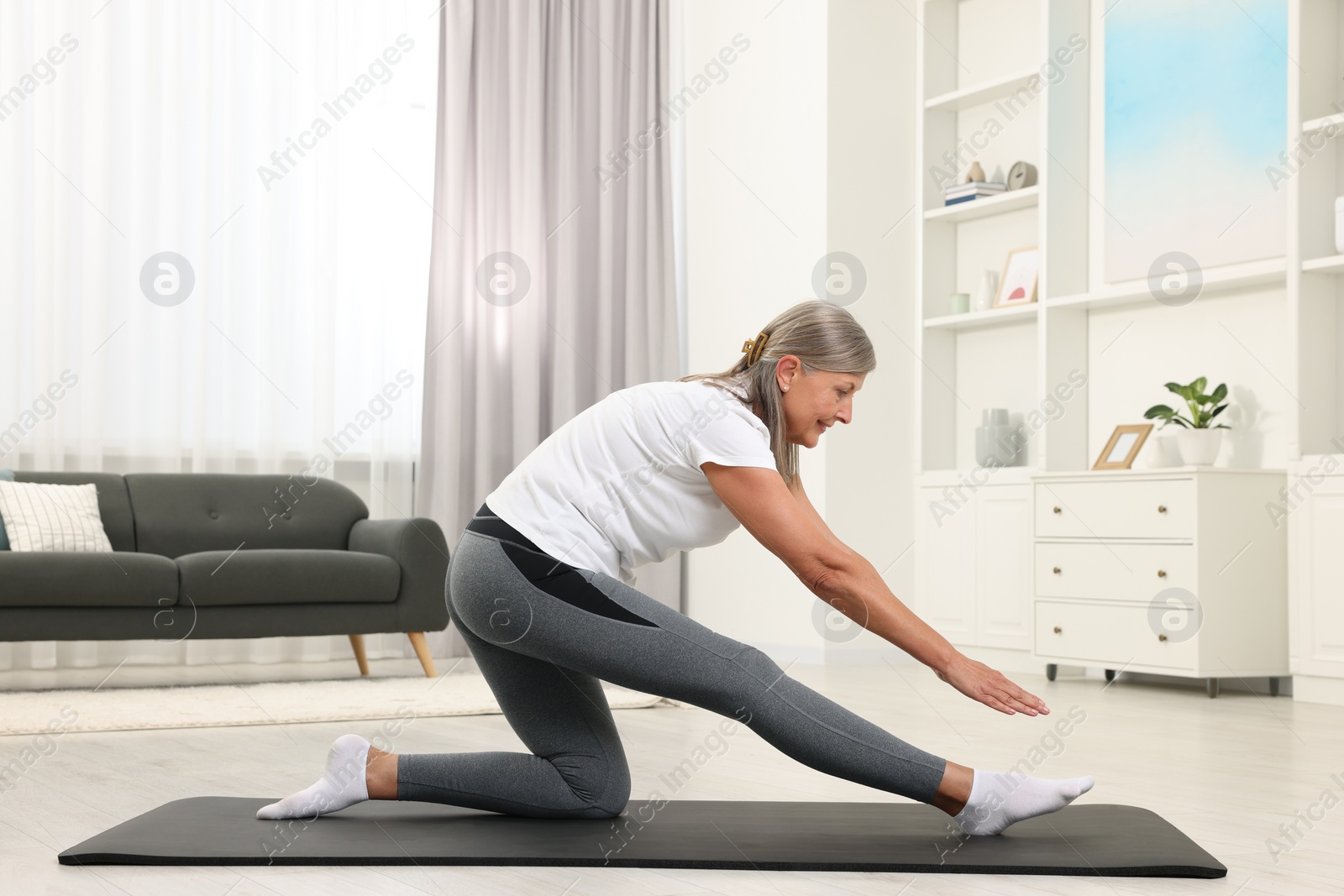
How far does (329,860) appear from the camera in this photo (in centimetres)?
180

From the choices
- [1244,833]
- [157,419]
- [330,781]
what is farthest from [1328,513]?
[157,419]

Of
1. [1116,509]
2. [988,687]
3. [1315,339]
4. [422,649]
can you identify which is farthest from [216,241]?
[988,687]

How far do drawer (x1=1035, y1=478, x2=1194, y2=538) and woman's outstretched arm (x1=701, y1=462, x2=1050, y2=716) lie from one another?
269cm

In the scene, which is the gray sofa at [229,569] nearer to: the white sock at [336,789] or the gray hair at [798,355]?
the white sock at [336,789]

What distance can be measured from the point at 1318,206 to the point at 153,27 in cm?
416

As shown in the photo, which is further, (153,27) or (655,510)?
(153,27)

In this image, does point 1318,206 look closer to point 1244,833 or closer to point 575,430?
point 1244,833

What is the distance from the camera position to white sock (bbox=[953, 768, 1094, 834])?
6.10ft

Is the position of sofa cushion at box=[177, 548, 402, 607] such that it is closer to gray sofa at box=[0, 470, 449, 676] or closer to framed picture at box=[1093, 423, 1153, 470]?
gray sofa at box=[0, 470, 449, 676]

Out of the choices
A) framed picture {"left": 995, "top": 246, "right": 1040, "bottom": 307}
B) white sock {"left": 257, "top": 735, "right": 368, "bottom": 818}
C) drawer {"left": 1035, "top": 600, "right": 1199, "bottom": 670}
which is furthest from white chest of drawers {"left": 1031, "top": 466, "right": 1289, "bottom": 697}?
white sock {"left": 257, "top": 735, "right": 368, "bottom": 818}

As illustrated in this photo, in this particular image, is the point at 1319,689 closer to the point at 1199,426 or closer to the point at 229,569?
the point at 1199,426

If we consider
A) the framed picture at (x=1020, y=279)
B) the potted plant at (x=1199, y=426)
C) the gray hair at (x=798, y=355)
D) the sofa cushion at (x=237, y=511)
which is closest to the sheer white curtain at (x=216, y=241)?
the sofa cushion at (x=237, y=511)

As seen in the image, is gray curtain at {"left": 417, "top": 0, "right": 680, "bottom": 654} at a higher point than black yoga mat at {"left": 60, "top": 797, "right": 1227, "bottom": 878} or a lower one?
higher

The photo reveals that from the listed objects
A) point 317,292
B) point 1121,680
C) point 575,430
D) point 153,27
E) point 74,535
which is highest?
point 153,27
